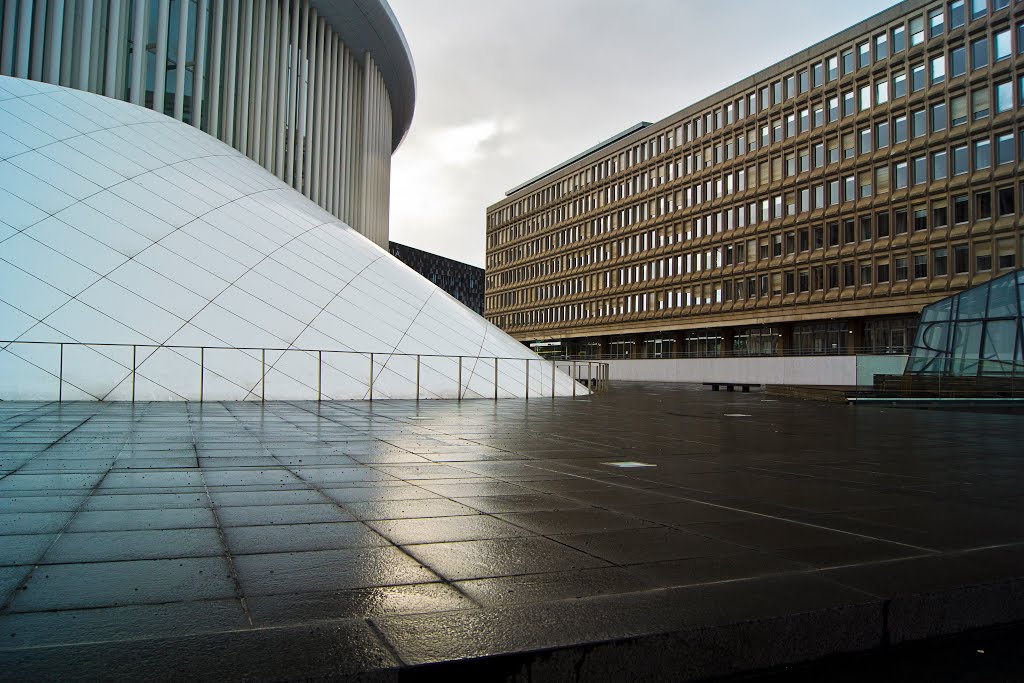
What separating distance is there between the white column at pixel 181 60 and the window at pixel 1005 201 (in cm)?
4285

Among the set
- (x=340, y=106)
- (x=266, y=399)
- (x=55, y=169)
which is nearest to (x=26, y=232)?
(x=55, y=169)

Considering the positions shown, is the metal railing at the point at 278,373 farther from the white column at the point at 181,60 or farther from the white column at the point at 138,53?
the white column at the point at 181,60

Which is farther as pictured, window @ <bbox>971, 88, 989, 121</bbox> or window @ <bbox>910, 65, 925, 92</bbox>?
window @ <bbox>910, 65, 925, 92</bbox>

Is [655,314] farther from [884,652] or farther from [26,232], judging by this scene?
[884,652]

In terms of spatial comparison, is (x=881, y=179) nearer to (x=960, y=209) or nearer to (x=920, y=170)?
(x=920, y=170)

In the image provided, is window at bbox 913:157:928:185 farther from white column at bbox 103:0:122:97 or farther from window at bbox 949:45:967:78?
white column at bbox 103:0:122:97

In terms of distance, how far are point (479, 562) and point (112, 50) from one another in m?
33.6

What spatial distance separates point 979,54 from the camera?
4312 cm

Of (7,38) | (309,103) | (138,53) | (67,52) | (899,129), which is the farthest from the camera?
(899,129)

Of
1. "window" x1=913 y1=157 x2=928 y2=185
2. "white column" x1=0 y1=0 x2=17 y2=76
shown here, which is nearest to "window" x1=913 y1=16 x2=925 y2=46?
"window" x1=913 y1=157 x2=928 y2=185

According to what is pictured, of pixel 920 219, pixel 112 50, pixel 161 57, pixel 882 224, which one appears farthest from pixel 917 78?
pixel 112 50

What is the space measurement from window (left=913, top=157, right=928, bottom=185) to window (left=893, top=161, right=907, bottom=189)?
60cm

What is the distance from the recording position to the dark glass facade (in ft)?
373

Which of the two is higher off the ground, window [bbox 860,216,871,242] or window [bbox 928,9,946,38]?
window [bbox 928,9,946,38]
